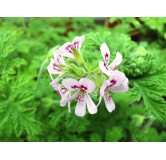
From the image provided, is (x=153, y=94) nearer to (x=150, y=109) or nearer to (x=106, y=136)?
(x=150, y=109)

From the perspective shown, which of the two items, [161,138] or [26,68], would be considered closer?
[161,138]

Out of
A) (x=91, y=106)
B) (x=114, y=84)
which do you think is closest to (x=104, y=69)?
(x=114, y=84)

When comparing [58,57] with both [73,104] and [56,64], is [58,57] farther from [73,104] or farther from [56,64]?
[73,104]

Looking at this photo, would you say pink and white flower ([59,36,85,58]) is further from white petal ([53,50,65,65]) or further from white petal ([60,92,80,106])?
white petal ([60,92,80,106])

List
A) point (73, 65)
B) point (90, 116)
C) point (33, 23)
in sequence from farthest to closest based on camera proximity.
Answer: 1. point (33, 23)
2. point (90, 116)
3. point (73, 65)

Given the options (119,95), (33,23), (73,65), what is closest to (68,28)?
(33,23)

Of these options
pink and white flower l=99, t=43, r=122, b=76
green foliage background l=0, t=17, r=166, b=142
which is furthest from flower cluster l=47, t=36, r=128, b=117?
green foliage background l=0, t=17, r=166, b=142

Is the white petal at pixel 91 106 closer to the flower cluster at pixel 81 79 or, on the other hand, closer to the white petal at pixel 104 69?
the flower cluster at pixel 81 79

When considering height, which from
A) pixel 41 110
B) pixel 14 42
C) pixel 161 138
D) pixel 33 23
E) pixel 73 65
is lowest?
pixel 161 138

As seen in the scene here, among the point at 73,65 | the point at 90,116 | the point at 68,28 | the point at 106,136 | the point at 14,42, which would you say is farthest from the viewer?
the point at 68,28
